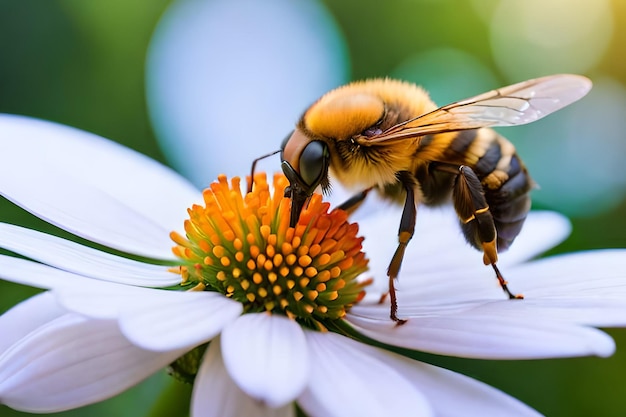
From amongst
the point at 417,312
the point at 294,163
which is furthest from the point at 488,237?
the point at 294,163

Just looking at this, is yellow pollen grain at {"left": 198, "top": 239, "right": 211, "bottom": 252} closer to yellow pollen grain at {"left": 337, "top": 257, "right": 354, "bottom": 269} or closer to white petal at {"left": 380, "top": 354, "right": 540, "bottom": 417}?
yellow pollen grain at {"left": 337, "top": 257, "right": 354, "bottom": 269}

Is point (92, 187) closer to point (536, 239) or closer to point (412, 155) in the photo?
point (412, 155)

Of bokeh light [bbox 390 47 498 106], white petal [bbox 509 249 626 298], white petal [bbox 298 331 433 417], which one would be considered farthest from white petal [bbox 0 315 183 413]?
bokeh light [bbox 390 47 498 106]

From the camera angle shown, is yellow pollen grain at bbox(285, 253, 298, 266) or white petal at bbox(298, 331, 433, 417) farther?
yellow pollen grain at bbox(285, 253, 298, 266)

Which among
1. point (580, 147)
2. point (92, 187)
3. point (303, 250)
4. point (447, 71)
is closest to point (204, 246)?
point (303, 250)

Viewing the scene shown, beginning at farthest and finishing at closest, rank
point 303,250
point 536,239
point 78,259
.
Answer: point 536,239
point 303,250
point 78,259

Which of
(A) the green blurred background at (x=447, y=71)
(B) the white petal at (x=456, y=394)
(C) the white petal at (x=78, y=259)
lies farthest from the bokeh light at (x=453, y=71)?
(B) the white petal at (x=456, y=394)
